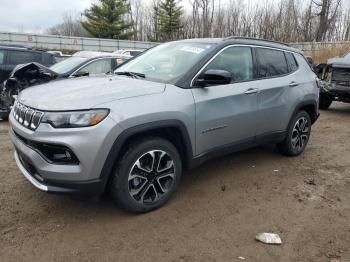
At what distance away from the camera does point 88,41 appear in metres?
35.5

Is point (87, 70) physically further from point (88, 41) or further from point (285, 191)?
point (88, 41)

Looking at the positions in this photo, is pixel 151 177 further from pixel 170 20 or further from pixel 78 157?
pixel 170 20

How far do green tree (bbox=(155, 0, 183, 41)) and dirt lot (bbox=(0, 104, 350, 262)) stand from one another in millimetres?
44287

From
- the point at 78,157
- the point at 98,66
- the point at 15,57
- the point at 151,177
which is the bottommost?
the point at 151,177

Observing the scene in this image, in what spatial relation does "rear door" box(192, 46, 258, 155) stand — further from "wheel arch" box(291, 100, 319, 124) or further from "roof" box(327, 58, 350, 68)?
"roof" box(327, 58, 350, 68)

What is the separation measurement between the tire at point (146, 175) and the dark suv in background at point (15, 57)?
23.5 feet

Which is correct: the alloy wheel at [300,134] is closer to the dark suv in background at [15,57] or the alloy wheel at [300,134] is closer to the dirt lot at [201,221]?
the dirt lot at [201,221]

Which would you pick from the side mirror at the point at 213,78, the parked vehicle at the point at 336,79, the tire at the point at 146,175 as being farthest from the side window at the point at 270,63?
the parked vehicle at the point at 336,79

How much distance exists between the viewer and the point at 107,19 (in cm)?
4388

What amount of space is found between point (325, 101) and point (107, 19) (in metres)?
38.2

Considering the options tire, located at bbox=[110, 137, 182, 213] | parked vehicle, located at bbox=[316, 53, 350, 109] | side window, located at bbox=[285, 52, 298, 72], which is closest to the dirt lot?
tire, located at bbox=[110, 137, 182, 213]

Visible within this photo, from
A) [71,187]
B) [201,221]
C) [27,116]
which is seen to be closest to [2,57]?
[27,116]

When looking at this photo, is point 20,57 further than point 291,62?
Yes

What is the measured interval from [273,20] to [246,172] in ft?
107
